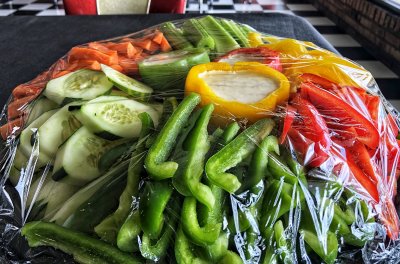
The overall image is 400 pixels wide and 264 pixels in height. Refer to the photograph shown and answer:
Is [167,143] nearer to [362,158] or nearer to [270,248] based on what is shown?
[270,248]

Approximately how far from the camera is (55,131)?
767 mm

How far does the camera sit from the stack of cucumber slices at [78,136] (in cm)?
71

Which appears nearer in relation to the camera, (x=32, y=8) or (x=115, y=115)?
(x=115, y=115)

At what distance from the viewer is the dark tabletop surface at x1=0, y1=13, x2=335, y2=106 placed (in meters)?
1.44

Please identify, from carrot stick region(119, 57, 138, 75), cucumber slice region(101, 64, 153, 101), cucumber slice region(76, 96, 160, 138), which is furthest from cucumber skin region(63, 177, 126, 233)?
carrot stick region(119, 57, 138, 75)

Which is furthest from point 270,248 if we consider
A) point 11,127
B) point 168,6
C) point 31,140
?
point 168,6

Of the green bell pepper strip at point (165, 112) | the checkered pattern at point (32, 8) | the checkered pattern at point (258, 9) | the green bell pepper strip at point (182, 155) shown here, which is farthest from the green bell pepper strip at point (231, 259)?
the checkered pattern at point (32, 8)

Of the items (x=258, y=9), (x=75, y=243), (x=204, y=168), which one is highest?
(x=204, y=168)

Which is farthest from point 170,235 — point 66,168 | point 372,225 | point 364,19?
point 364,19

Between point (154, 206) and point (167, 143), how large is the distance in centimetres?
11

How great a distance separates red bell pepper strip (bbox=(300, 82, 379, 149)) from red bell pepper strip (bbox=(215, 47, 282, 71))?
11 centimetres

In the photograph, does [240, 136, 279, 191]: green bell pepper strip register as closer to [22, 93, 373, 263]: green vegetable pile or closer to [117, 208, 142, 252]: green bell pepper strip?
[22, 93, 373, 263]: green vegetable pile

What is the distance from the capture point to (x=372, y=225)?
671 mm

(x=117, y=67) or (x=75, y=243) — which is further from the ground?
(x=117, y=67)
